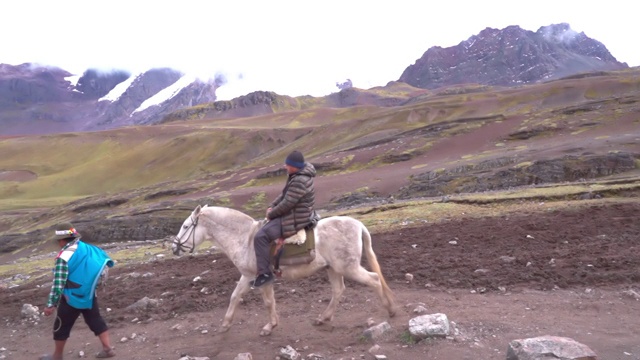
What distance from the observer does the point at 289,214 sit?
9.76m

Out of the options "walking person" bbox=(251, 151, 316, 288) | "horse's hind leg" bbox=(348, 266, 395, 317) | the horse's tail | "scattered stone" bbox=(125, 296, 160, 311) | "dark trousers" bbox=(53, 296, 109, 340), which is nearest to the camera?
"dark trousers" bbox=(53, 296, 109, 340)

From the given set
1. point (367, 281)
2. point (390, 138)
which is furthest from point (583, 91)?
point (367, 281)

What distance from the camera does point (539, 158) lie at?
3966 centimetres

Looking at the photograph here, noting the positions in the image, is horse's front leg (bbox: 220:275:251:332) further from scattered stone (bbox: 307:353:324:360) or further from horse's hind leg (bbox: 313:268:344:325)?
scattered stone (bbox: 307:353:324:360)

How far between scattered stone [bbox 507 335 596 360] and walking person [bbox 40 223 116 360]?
8.04m

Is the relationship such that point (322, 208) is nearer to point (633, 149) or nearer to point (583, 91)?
point (633, 149)

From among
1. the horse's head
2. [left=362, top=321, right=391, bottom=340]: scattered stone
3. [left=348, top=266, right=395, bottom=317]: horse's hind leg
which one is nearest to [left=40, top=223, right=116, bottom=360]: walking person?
the horse's head

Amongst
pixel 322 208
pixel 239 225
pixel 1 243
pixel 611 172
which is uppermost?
pixel 239 225

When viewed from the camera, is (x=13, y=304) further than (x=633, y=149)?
No

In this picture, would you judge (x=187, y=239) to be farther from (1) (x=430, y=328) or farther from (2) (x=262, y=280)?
(1) (x=430, y=328)

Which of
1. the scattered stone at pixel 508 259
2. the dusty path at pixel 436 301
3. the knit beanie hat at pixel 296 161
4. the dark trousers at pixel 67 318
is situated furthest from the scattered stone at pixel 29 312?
the scattered stone at pixel 508 259

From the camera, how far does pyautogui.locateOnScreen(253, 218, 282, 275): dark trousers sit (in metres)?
9.52

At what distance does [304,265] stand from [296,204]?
1375 mm

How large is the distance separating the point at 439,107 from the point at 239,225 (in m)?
104
